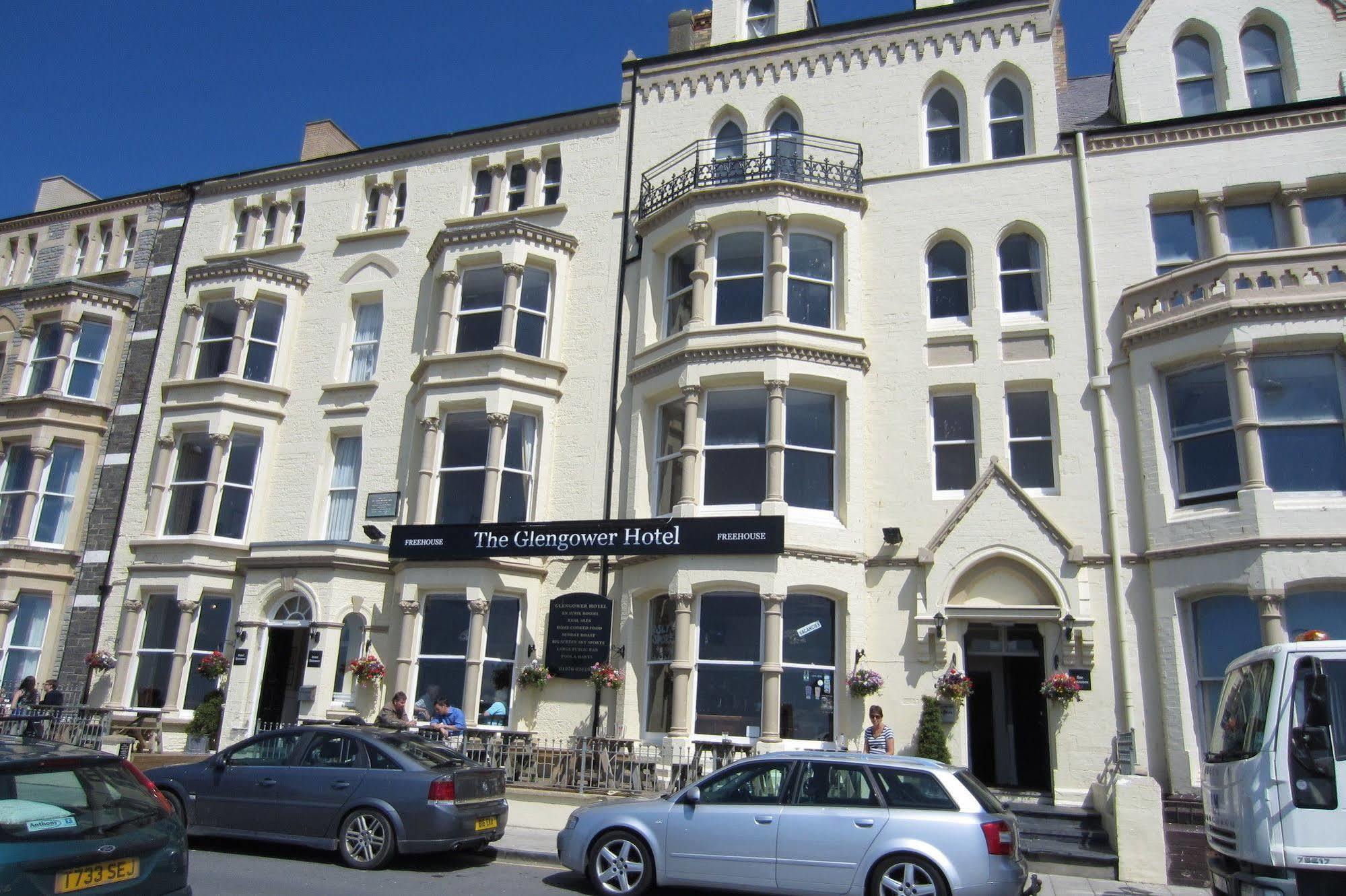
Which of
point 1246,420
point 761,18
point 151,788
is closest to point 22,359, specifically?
point 761,18

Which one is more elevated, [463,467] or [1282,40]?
[1282,40]

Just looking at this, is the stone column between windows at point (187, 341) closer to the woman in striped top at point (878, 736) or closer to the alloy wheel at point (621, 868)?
the woman in striped top at point (878, 736)

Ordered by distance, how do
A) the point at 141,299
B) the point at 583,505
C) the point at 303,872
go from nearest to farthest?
the point at 303,872, the point at 583,505, the point at 141,299

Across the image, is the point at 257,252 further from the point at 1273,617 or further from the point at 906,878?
the point at 1273,617

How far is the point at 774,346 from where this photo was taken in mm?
17578

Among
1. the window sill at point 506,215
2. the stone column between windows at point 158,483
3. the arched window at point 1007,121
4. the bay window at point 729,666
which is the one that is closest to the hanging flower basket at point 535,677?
the bay window at point 729,666

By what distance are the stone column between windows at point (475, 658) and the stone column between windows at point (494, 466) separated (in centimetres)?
173

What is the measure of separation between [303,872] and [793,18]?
19.7 meters

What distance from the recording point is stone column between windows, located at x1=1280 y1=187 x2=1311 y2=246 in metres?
16.6

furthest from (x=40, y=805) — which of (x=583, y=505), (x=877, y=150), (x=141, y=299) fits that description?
(x=141, y=299)

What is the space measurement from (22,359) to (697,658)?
64.1 ft

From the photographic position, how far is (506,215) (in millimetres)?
22016

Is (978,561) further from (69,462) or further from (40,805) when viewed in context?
(69,462)

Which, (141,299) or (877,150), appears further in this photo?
(141,299)
